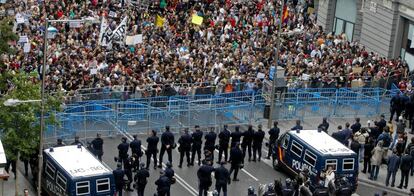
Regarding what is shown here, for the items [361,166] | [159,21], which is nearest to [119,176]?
[361,166]

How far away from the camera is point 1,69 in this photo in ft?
143

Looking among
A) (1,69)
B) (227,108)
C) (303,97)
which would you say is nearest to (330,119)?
(303,97)

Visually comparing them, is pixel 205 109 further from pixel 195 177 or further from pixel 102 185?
pixel 102 185

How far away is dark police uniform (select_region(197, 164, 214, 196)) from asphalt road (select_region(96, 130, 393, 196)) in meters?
1.27

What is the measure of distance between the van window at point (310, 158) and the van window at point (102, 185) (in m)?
7.77

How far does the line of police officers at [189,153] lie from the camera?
125 ft

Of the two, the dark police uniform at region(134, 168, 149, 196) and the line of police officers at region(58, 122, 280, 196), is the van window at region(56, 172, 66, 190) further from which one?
the dark police uniform at region(134, 168, 149, 196)

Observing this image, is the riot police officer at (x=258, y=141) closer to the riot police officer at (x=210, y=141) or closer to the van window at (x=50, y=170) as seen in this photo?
the riot police officer at (x=210, y=141)

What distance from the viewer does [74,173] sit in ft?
119

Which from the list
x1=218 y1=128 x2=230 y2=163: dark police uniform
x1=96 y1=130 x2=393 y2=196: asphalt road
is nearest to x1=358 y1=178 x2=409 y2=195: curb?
x1=96 y1=130 x2=393 y2=196: asphalt road

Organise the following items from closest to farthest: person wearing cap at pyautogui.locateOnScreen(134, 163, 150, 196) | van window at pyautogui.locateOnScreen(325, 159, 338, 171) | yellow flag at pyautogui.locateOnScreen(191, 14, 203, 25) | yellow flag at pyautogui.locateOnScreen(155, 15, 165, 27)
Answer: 1. person wearing cap at pyautogui.locateOnScreen(134, 163, 150, 196)
2. van window at pyautogui.locateOnScreen(325, 159, 338, 171)
3. yellow flag at pyautogui.locateOnScreen(155, 15, 165, 27)
4. yellow flag at pyautogui.locateOnScreen(191, 14, 203, 25)

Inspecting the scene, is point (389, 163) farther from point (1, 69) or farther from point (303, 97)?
point (1, 69)

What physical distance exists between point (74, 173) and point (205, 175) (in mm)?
4833

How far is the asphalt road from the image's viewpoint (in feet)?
133
